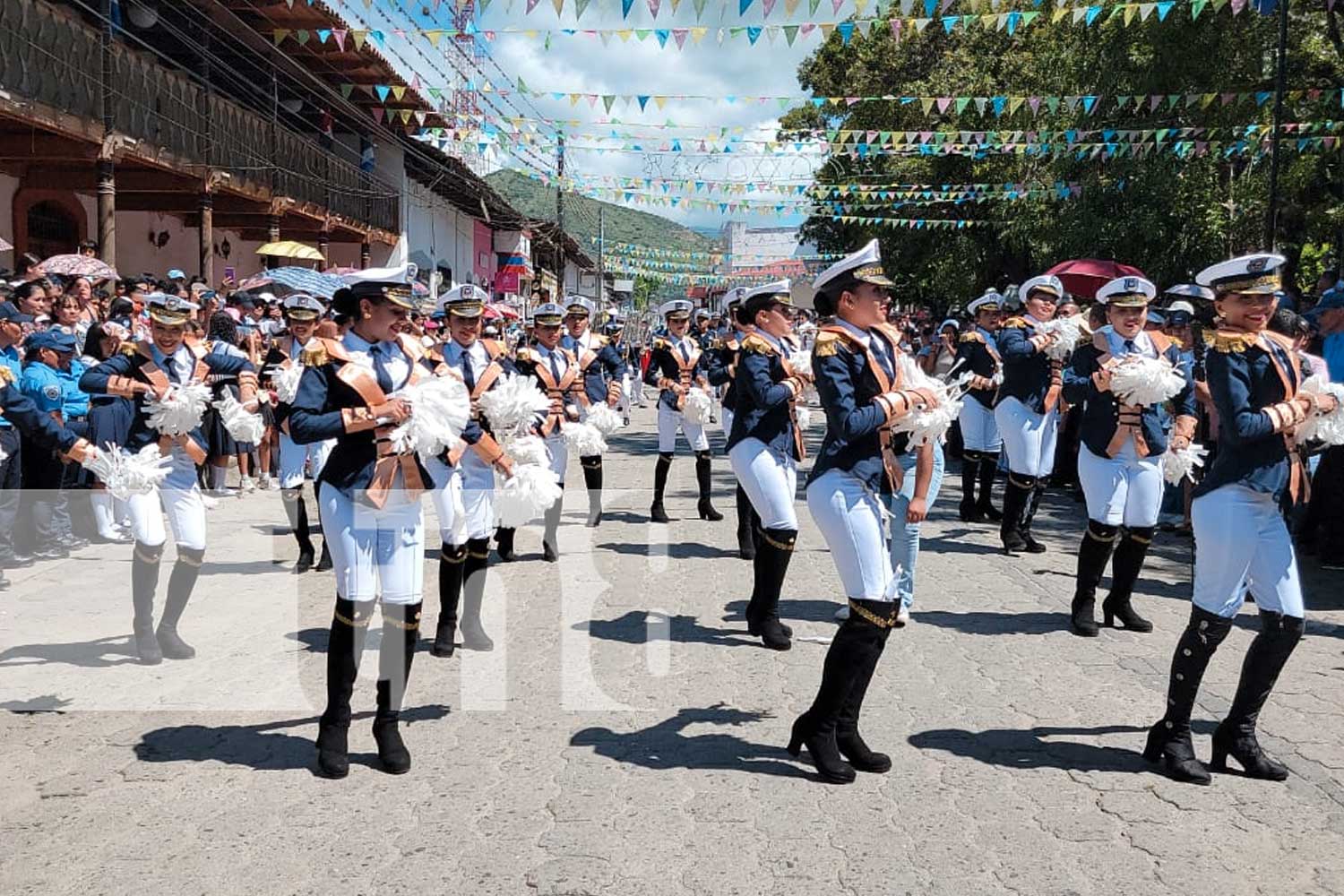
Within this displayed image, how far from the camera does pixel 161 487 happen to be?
21.4ft

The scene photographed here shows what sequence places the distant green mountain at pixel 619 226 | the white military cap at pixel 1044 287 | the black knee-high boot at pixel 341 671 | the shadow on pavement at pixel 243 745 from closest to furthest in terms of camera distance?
1. the black knee-high boot at pixel 341 671
2. the shadow on pavement at pixel 243 745
3. the white military cap at pixel 1044 287
4. the distant green mountain at pixel 619 226

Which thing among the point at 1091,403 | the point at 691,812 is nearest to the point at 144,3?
the point at 1091,403

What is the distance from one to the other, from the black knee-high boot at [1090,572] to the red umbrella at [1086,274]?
9.09 meters

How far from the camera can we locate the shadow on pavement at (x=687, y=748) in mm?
4957

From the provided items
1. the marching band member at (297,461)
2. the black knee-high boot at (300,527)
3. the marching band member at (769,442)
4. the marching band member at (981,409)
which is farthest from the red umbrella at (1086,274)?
the black knee-high boot at (300,527)

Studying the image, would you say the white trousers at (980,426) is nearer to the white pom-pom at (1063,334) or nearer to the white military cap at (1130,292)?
the white pom-pom at (1063,334)

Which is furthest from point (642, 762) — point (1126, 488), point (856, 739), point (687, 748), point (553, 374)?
point (553, 374)

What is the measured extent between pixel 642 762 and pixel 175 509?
3.37 metres

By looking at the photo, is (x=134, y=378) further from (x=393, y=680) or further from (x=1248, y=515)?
(x=1248, y=515)

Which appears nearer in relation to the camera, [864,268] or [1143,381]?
[864,268]

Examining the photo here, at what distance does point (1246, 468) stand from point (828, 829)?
2.38 metres

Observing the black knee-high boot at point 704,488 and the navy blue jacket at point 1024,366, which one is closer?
the navy blue jacket at point 1024,366

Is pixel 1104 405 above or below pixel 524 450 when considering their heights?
above

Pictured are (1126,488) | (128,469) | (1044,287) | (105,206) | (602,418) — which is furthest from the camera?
(105,206)
